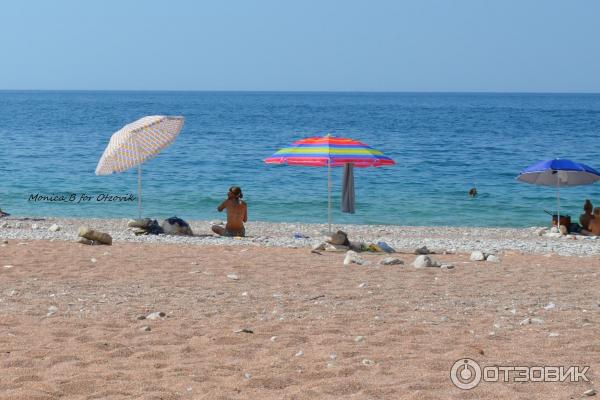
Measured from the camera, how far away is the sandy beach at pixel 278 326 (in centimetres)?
568

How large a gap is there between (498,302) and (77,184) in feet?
74.7

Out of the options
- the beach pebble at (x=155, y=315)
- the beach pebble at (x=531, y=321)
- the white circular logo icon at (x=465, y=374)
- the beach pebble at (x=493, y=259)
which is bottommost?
the beach pebble at (x=493, y=259)

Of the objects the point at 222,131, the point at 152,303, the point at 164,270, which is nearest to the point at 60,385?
the point at 152,303

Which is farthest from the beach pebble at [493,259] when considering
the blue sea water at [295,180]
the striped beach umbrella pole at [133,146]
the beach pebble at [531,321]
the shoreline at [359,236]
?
the blue sea water at [295,180]

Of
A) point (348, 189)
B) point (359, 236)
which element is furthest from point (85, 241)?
point (359, 236)

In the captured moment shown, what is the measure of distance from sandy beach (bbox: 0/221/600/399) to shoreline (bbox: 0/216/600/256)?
2642mm

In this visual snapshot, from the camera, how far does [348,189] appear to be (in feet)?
54.0

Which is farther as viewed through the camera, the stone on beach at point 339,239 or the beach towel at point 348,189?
the beach towel at point 348,189

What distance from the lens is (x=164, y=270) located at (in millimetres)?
10359

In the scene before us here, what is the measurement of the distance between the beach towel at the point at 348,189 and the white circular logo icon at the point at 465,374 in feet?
33.0

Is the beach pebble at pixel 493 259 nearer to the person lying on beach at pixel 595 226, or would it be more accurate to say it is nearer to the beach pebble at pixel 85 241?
the beach pebble at pixel 85 241

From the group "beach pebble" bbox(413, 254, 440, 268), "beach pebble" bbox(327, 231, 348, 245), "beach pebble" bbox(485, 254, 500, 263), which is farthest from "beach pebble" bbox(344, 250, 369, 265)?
"beach pebble" bbox(485, 254, 500, 263)

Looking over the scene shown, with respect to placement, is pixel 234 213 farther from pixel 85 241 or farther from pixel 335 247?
pixel 85 241

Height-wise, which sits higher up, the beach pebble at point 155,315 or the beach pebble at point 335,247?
the beach pebble at point 155,315
